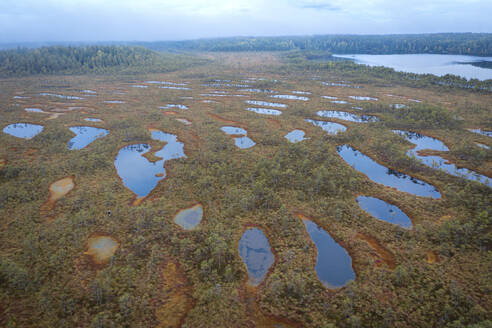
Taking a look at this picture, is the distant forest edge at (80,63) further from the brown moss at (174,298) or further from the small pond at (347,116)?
the brown moss at (174,298)

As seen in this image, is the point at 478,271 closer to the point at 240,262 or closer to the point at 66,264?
the point at 240,262

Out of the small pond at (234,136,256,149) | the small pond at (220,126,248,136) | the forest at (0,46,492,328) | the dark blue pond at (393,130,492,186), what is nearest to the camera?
the forest at (0,46,492,328)

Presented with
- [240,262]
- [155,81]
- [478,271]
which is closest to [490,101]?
[478,271]

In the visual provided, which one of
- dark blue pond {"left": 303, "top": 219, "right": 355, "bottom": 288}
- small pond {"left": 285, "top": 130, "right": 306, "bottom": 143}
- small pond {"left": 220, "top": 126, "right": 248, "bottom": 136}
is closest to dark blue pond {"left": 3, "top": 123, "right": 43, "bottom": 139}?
small pond {"left": 220, "top": 126, "right": 248, "bottom": 136}

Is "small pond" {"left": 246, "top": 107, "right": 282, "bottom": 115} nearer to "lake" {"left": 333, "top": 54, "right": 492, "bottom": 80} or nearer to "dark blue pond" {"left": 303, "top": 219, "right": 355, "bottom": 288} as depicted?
"dark blue pond" {"left": 303, "top": 219, "right": 355, "bottom": 288}

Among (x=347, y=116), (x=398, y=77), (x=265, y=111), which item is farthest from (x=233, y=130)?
(x=398, y=77)

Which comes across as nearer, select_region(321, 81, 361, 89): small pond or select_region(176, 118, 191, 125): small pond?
select_region(176, 118, 191, 125): small pond

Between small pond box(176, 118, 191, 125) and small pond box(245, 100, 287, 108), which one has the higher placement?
small pond box(245, 100, 287, 108)

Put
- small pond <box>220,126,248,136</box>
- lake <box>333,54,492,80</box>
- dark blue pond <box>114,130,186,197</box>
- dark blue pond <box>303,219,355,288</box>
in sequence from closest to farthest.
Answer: dark blue pond <box>303,219,355,288</box> → dark blue pond <box>114,130,186,197</box> → small pond <box>220,126,248,136</box> → lake <box>333,54,492,80</box>
